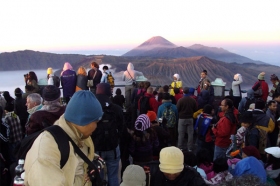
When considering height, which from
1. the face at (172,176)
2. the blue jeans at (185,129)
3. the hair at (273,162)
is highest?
the face at (172,176)

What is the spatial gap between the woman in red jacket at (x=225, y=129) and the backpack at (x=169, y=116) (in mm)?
1357

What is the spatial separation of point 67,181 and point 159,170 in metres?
1.77

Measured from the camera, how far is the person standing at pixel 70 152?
166 centimetres

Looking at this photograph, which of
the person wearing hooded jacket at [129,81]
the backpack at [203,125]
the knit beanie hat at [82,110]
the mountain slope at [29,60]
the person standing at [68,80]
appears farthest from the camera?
the mountain slope at [29,60]

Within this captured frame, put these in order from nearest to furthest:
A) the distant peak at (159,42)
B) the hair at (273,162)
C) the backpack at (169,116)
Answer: the hair at (273,162)
the backpack at (169,116)
the distant peak at (159,42)

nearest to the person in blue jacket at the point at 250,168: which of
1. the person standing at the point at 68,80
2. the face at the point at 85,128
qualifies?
the face at the point at 85,128

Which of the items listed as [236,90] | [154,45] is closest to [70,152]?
[236,90]

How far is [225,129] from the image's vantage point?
545 centimetres

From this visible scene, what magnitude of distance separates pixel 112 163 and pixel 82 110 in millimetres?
2730

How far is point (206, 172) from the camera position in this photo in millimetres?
4027

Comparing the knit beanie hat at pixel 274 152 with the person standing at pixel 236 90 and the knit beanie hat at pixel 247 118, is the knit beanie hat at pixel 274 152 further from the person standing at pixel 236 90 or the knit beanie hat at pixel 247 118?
the person standing at pixel 236 90

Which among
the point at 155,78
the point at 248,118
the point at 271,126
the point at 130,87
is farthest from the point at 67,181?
the point at 155,78

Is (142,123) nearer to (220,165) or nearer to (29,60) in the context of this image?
(220,165)

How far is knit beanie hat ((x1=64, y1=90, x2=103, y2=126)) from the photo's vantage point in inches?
74.7
